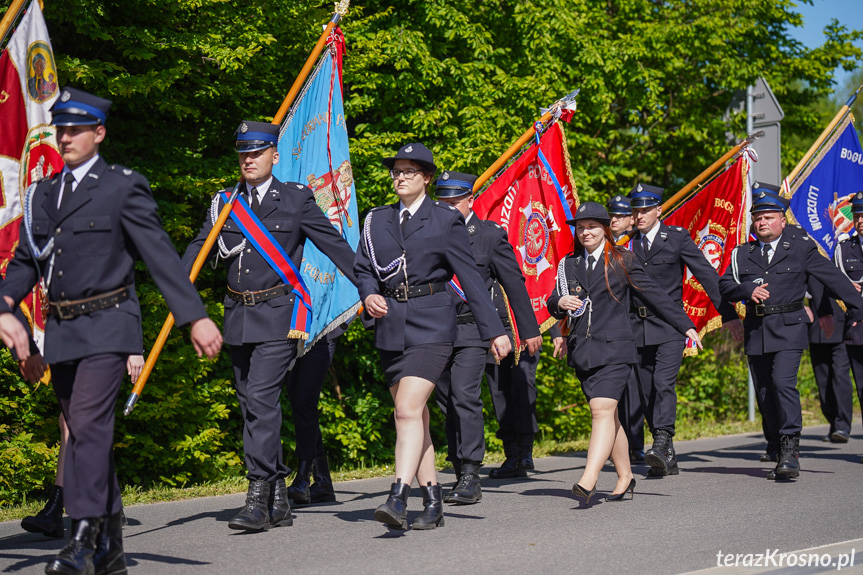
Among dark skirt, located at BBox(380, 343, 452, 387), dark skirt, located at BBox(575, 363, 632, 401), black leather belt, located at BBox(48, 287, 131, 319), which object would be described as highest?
Answer: black leather belt, located at BBox(48, 287, 131, 319)

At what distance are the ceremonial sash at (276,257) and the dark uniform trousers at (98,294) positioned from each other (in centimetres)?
139

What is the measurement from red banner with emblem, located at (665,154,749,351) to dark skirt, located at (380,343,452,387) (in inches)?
211

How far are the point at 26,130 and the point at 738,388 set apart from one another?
37.2 feet

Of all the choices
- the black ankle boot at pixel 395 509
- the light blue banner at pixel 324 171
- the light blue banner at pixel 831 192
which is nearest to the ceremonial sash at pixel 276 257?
the light blue banner at pixel 324 171

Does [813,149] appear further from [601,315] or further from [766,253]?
[601,315]

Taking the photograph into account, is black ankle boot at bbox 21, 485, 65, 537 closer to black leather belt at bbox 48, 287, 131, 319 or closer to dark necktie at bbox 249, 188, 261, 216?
black leather belt at bbox 48, 287, 131, 319

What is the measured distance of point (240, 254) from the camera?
6.50 m

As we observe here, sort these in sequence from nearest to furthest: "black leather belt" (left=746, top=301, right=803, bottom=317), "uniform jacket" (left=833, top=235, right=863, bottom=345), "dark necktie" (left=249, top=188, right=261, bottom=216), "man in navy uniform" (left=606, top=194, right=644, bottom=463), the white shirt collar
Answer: the white shirt collar < "dark necktie" (left=249, top=188, right=261, bottom=216) < "black leather belt" (left=746, top=301, right=803, bottom=317) < "man in navy uniform" (left=606, top=194, right=644, bottom=463) < "uniform jacket" (left=833, top=235, right=863, bottom=345)

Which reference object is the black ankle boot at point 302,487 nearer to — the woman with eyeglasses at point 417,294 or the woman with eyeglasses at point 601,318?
the woman with eyeglasses at point 417,294

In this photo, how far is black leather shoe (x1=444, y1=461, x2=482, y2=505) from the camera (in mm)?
7395

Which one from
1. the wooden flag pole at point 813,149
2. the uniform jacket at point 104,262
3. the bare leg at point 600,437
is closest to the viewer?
the uniform jacket at point 104,262

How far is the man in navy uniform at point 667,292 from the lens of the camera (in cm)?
938

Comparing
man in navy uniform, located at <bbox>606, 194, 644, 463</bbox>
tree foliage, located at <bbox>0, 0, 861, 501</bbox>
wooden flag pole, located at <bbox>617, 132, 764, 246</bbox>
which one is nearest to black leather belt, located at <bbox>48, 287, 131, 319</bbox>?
tree foliage, located at <bbox>0, 0, 861, 501</bbox>

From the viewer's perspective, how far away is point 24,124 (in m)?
6.51
